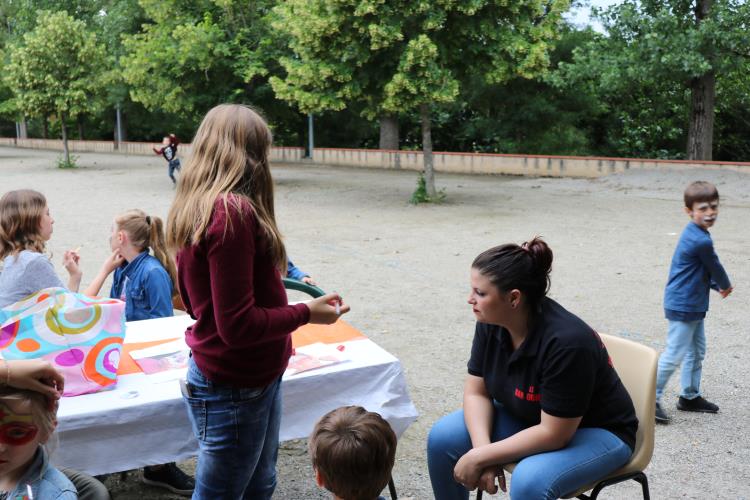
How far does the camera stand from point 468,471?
2.72 metres

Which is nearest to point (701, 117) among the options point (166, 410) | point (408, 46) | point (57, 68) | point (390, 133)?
point (408, 46)

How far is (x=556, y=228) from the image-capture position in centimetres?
1238

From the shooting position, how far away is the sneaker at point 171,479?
3.58 metres

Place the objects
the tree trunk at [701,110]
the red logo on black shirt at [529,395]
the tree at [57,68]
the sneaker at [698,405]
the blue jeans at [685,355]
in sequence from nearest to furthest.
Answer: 1. the red logo on black shirt at [529,395]
2. the blue jeans at [685,355]
3. the sneaker at [698,405]
4. the tree trunk at [701,110]
5. the tree at [57,68]

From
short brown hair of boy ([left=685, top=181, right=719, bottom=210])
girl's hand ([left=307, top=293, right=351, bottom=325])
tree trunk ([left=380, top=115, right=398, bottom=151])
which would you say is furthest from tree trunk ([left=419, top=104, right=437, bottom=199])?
girl's hand ([left=307, top=293, right=351, bottom=325])

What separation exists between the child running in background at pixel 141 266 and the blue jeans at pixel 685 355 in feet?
9.43

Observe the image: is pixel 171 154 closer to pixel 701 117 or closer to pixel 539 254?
pixel 701 117

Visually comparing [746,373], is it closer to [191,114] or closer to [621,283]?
[621,283]

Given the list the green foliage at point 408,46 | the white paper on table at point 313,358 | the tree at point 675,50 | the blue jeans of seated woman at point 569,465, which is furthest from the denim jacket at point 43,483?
the tree at point 675,50

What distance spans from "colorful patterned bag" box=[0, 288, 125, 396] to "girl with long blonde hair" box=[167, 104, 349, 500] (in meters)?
0.60

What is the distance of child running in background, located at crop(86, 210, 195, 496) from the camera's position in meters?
3.90

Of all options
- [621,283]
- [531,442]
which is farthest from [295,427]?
[621,283]

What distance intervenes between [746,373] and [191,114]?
1948 cm

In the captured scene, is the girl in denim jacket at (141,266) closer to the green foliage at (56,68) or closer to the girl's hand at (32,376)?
the girl's hand at (32,376)
